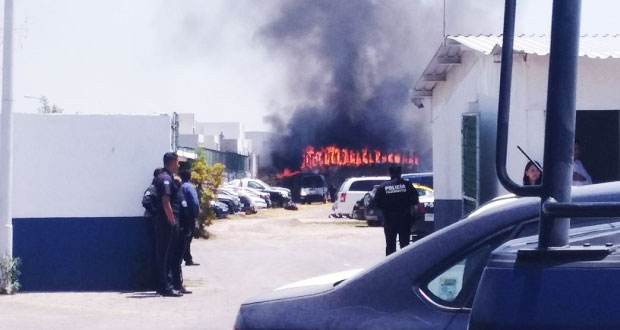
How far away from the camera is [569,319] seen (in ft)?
8.21

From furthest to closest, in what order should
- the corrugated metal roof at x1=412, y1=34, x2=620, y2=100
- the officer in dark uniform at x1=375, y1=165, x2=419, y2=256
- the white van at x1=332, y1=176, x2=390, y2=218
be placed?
1. the white van at x1=332, y1=176, x2=390, y2=218
2. the officer in dark uniform at x1=375, y1=165, x2=419, y2=256
3. the corrugated metal roof at x1=412, y1=34, x2=620, y2=100

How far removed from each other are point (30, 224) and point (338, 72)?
45.9 m

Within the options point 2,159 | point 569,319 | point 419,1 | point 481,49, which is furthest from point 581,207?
point 419,1

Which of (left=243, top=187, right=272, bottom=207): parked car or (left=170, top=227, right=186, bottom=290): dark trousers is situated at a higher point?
(left=170, top=227, right=186, bottom=290): dark trousers

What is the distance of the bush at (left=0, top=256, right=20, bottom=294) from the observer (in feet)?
42.3

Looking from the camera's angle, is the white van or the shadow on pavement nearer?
the shadow on pavement

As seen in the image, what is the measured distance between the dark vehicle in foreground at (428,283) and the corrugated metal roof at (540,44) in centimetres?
645

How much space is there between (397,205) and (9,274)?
501cm

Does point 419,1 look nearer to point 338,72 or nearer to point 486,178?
point 338,72

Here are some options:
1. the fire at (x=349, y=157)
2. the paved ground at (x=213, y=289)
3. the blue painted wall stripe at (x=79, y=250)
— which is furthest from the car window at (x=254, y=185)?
the blue painted wall stripe at (x=79, y=250)

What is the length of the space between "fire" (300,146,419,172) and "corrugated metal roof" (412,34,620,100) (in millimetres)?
39336

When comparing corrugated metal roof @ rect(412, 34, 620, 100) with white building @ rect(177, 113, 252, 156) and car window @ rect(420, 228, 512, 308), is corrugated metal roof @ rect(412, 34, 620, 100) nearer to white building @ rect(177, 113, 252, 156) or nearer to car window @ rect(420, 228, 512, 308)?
car window @ rect(420, 228, 512, 308)

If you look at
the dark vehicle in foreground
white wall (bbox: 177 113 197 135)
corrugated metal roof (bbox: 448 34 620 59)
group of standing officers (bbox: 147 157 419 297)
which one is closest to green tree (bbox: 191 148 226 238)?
group of standing officers (bbox: 147 157 419 297)

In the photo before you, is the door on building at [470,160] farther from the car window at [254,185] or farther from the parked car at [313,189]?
the parked car at [313,189]
